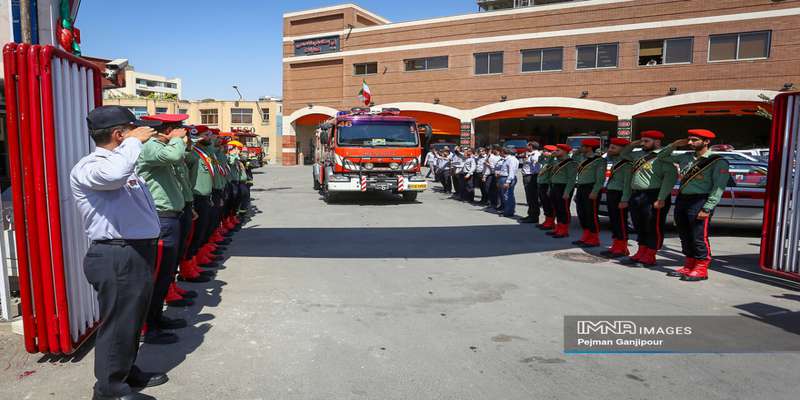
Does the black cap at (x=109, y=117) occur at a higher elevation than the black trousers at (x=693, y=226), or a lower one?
higher

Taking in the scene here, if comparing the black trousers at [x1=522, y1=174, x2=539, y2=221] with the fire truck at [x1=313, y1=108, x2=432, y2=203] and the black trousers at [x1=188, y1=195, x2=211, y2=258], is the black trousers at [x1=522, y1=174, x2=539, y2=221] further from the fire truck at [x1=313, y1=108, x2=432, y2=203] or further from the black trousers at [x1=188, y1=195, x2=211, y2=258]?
the black trousers at [x1=188, y1=195, x2=211, y2=258]

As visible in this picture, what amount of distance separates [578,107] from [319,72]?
20114 millimetres

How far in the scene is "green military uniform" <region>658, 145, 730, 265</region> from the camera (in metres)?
6.56

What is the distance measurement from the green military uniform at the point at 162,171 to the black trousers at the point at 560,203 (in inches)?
282

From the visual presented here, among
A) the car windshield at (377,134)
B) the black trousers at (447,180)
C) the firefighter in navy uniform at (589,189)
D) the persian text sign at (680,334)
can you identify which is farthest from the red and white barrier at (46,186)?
the black trousers at (447,180)

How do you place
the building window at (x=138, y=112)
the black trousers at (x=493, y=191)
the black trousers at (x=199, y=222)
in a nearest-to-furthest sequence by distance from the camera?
1. the building window at (x=138, y=112)
2. the black trousers at (x=199, y=222)
3. the black trousers at (x=493, y=191)

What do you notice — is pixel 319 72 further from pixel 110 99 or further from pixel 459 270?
pixel 459 270

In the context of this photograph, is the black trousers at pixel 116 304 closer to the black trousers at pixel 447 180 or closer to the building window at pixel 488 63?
the black trousers at pixel 447 180

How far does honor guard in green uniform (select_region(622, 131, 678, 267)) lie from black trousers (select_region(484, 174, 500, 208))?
6473mm

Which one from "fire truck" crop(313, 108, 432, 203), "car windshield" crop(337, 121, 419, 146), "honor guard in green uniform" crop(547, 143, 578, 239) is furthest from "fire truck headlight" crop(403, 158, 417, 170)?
"honor guard in green uniform" crop(547, 143, 578, 239)

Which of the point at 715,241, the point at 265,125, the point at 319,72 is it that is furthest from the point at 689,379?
the point at 265,125

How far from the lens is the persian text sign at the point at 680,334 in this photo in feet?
14.3

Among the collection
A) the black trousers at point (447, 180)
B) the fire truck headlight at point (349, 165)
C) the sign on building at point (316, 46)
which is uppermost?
the sign on building at point (316, 46)

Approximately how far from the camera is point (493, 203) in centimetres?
1430
